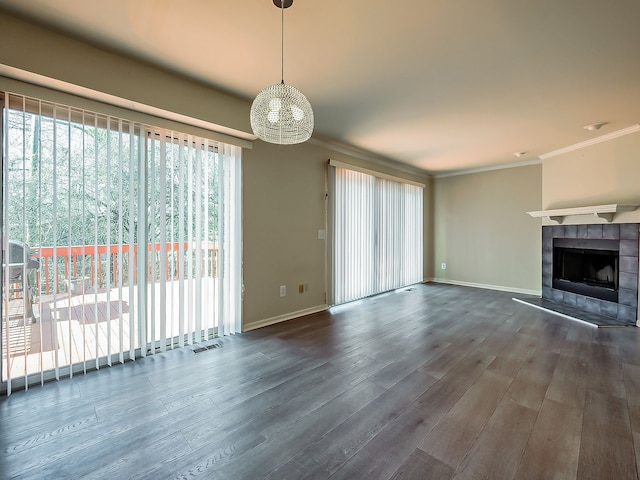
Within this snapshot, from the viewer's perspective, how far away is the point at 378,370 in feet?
7.67

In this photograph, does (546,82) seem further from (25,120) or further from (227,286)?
(25,120)

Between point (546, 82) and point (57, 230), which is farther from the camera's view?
point (546, 82)

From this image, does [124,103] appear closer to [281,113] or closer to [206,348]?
[281,113]

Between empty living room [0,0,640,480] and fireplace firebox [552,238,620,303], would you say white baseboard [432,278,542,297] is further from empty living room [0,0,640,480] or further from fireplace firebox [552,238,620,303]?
empty living room [0,0,640,480]

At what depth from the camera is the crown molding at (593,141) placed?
361cm

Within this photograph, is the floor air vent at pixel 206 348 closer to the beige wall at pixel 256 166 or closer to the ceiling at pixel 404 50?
the beige wall at pixel 256 166

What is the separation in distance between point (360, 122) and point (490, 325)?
297 centimetres

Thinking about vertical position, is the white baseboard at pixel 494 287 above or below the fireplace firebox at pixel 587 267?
below

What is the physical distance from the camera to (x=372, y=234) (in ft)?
16.3

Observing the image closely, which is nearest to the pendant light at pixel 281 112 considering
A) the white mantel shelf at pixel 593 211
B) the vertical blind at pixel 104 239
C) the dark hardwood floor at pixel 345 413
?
the vertical blind at pixel 104 239

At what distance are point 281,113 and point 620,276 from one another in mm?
4765

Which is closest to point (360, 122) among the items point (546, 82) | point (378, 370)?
point (546, 82)

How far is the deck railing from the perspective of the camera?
210cm

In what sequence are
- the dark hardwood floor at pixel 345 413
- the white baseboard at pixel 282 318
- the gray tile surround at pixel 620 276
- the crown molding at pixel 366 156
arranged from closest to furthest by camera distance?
1. the dark hardwood floor at pixel 345 413
2. the white baseboard at pixel 282 318
3. the gray tile surround at pixel 620 276
4. the crown molding at pixel 366 156
